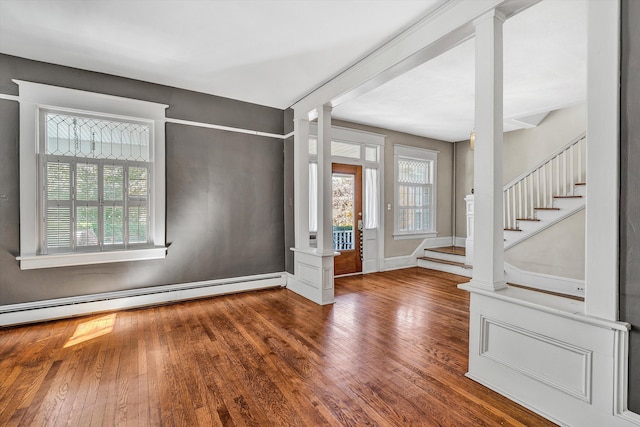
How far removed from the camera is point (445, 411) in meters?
1.92

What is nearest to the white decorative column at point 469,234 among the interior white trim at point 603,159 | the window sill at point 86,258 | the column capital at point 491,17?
the column capital at point 491,17

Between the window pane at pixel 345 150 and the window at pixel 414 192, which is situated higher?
the window pane at pixel 345 150

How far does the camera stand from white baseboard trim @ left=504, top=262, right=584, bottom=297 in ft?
14.5

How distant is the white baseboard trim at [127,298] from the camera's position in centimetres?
338

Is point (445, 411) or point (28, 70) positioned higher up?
point (28, 70)

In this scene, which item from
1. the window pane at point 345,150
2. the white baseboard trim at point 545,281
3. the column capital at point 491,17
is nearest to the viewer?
the column capital at point 491,17

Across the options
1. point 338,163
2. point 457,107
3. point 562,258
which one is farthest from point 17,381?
point 562,258

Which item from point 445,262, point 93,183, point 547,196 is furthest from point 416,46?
point 445,262

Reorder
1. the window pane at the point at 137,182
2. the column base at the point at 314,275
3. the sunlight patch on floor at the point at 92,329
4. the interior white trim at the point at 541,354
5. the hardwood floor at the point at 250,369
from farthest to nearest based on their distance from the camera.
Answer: the column base at the point at 314,275 < the window pane at the point at 137,182 < the sunlight patch on floor at the point at 92,329 < the hardwood floor at the point at 250,369 < the interior white trim at the point at 541,354

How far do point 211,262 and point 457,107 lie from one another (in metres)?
4.63

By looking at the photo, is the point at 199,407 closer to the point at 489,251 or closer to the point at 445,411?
the point at 445,411

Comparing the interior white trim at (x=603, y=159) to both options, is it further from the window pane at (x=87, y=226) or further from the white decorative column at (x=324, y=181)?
the window pane at (x=87, y=226)

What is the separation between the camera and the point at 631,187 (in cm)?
156

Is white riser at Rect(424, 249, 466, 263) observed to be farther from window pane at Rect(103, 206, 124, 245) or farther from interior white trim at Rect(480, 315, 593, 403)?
window pane at Rect(103, 206, 124, 245)
